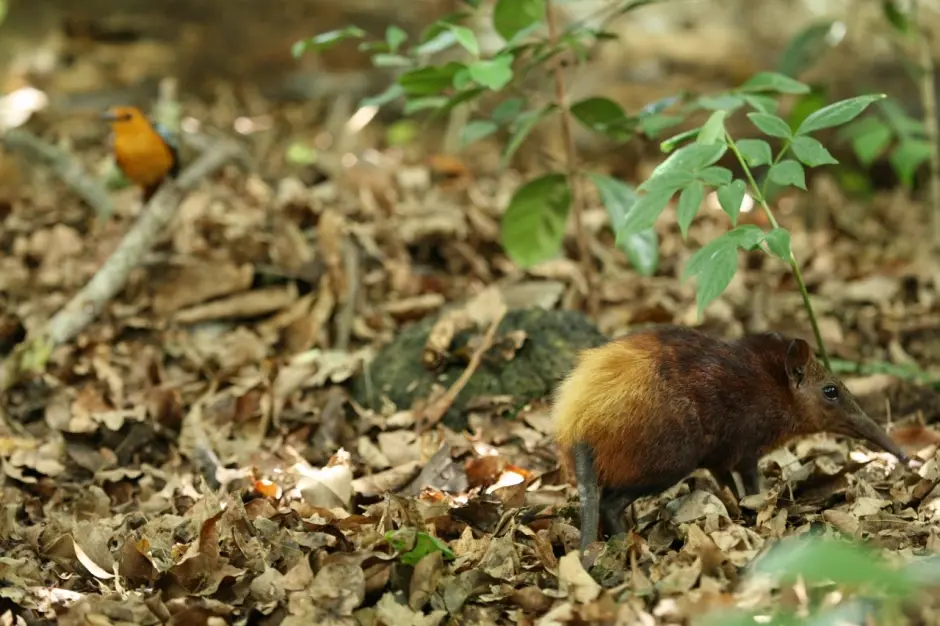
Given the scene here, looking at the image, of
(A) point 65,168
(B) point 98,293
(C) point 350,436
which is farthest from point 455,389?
(A) point 65,168

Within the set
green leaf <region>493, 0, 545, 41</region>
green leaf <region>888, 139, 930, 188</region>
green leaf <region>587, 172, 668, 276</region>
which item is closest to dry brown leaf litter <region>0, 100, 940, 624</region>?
green leaf <region>888, 139, 930, 188</region>

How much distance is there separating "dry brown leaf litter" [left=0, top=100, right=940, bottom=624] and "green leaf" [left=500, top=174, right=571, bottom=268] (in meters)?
0.34

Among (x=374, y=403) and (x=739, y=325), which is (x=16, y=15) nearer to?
(x=374, y=403)

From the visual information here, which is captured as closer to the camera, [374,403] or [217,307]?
[374,403]

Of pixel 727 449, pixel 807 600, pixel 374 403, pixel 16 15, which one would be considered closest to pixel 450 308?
pixel 374 403

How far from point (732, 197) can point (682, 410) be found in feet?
2.57

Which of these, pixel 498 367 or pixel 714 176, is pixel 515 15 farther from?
pixel 498 367

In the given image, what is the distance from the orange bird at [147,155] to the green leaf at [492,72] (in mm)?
3102

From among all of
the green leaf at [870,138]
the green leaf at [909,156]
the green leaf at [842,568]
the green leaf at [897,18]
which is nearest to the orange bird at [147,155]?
the green leaf at [870,138]

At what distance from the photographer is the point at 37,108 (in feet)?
27.2

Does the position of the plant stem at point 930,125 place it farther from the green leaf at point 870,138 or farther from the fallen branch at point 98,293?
the fallen branch at point 98,293

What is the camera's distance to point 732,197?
3.43 m

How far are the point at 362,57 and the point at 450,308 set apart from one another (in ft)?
14.4

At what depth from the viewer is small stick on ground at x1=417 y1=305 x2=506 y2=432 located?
16.1 ft
